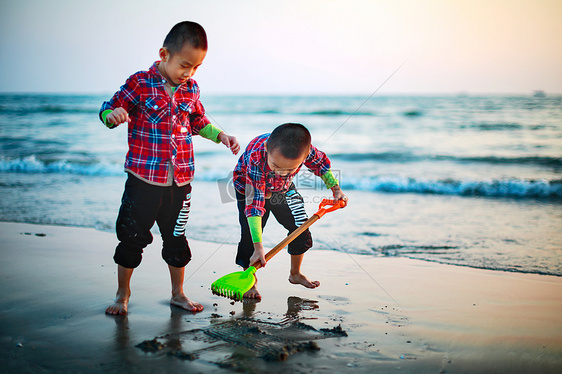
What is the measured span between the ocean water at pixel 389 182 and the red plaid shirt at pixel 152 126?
1.73 meters

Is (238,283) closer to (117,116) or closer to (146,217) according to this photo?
(146,217)

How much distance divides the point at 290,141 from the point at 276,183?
1.51 feet

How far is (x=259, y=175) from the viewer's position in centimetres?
268

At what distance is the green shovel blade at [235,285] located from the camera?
8.36 ft

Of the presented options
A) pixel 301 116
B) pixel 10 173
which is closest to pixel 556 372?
pixel 10 173

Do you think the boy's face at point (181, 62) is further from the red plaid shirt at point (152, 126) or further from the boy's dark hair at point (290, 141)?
the boy's dark hair at point (290, 141)

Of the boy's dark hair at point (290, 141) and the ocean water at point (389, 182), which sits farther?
the ocean water at point (389, 182)

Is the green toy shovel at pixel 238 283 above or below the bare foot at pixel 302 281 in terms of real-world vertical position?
above

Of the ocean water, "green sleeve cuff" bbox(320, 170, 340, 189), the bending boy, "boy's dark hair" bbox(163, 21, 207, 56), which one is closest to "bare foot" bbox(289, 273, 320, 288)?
the bending boy

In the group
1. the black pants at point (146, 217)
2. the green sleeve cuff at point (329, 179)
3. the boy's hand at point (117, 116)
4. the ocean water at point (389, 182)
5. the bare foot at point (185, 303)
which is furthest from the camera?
the ocean water at point (389, 182)

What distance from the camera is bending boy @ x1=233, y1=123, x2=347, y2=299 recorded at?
252 cm

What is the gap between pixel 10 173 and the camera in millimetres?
7953

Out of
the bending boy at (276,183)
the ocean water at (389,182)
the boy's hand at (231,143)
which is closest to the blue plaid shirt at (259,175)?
the bending boy at (276,183)

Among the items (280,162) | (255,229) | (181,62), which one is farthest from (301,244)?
(181,62)
